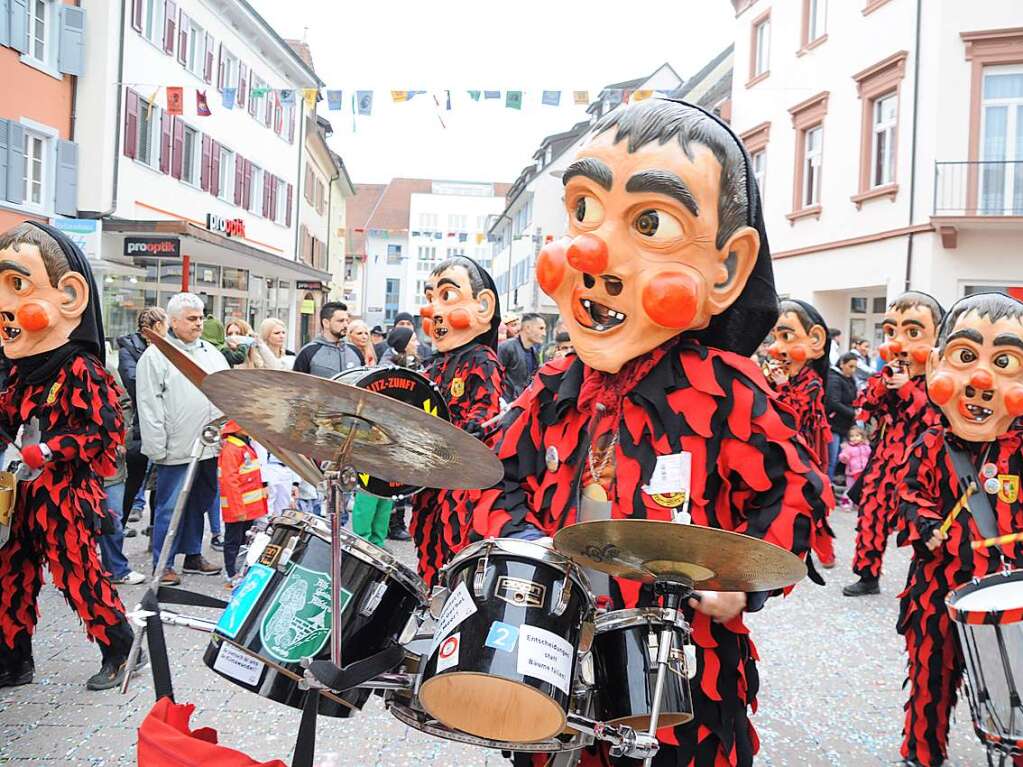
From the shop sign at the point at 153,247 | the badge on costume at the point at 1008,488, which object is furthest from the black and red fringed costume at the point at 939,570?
the shop sign at the point at 153,247

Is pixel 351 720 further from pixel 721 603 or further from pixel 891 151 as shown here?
pixel 891 151

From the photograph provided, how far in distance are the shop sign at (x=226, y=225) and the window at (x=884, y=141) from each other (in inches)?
553

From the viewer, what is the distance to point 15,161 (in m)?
14.1

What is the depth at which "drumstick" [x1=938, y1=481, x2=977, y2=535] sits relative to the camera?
3475 millimetres

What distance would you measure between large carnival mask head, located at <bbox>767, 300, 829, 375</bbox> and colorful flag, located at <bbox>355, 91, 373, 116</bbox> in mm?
8704

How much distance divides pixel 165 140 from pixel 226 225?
13.2 feet

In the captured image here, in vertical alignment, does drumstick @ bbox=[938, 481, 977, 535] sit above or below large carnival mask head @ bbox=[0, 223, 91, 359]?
below

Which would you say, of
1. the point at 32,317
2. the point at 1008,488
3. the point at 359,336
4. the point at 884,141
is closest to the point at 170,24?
the point at 359,336

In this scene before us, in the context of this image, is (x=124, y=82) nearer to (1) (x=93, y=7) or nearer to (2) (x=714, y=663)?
(1) (x=93, y=7)

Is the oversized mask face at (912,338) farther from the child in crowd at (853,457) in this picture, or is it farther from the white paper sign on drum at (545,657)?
the child in crowd at (853,457)

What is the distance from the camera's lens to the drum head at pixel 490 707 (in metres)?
1.94

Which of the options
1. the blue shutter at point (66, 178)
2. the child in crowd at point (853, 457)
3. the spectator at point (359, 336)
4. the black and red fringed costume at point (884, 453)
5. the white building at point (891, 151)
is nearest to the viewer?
the black and red fringed costume at point (884, 453)

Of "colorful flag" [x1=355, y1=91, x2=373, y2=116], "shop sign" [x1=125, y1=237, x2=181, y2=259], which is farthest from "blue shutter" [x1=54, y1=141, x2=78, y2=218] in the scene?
"colorful flag" [x1=355, y1=91, x2=373, y2=116]

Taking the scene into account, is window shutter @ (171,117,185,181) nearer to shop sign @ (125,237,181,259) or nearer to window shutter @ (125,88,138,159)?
window shutter @ (125,88,138,159)
